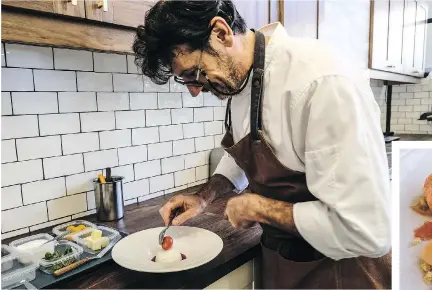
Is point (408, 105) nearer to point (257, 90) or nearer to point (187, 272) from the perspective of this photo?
point (257, 90)

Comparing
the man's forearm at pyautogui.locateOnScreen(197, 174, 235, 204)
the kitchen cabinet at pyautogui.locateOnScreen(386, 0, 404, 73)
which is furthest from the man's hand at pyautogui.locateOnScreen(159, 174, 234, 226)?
the kitchen cabinet at pyautogui.locateOnScreen(386, 0, 404, 73)

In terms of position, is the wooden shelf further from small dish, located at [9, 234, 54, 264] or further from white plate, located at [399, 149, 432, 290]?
white plate, located at [399, 149, 432, 290]

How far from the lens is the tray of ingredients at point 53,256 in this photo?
0.72 meters

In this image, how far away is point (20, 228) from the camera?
3.22 feet

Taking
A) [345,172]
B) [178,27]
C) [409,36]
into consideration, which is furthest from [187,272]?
[409,36]

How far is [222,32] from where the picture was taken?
0.71 meters

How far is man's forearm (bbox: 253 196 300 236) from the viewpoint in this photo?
0.66 meters

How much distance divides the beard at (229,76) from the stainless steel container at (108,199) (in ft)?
1.61

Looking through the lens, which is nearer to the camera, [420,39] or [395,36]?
[395,36]

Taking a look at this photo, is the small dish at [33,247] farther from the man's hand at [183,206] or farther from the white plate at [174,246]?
the man's hand at [183,206]

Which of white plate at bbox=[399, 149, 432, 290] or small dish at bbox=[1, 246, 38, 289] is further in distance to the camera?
small dish at bbox=[1, 246, 38, 289]

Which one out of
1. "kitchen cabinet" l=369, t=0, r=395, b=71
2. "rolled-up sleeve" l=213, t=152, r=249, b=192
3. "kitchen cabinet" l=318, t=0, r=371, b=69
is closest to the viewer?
"rolled-up sleeve" l=213, t=152, r=249, b=192

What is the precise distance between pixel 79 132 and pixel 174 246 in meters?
0.49

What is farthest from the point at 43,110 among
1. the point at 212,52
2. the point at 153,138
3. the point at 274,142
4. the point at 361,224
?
the point at 361,224
